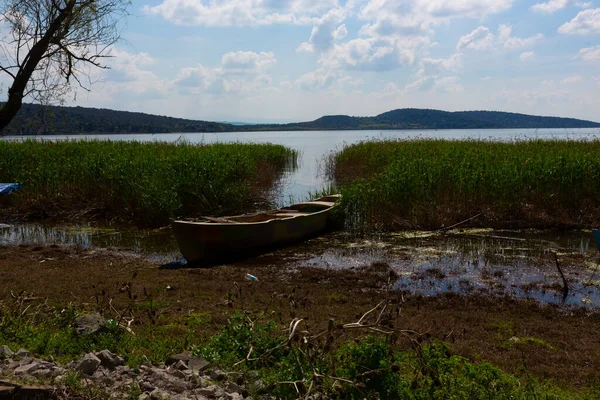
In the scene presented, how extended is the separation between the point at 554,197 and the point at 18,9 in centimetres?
1109

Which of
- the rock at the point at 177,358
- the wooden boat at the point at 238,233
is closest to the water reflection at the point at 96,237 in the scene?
the wooden boat at the point at 238,233

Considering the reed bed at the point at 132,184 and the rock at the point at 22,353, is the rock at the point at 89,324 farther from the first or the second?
the reed bed at the point at 132,184

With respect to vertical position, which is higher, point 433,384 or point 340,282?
point 433,384

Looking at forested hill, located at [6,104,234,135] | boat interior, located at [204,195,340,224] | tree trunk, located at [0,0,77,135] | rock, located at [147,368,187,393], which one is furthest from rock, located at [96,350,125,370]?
forested hill, located at [6,104,234,135]

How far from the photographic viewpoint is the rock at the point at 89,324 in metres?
4.59

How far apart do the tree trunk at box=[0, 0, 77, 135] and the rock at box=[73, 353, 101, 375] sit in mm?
5650

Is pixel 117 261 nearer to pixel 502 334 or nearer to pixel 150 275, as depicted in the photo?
pixel 150 275

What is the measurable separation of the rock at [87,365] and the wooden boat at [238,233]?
530 centimetres

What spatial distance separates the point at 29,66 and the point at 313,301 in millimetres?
5389

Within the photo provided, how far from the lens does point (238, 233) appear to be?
9656 mm

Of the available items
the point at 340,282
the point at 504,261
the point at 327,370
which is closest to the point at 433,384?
the point at 327,370

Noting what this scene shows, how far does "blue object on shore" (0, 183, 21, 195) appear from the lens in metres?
14.1

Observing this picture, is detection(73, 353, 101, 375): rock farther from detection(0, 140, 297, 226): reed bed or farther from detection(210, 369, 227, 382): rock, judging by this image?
detection(0, 140, 297, 226): reed bed

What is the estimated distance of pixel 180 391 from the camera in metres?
3.60
